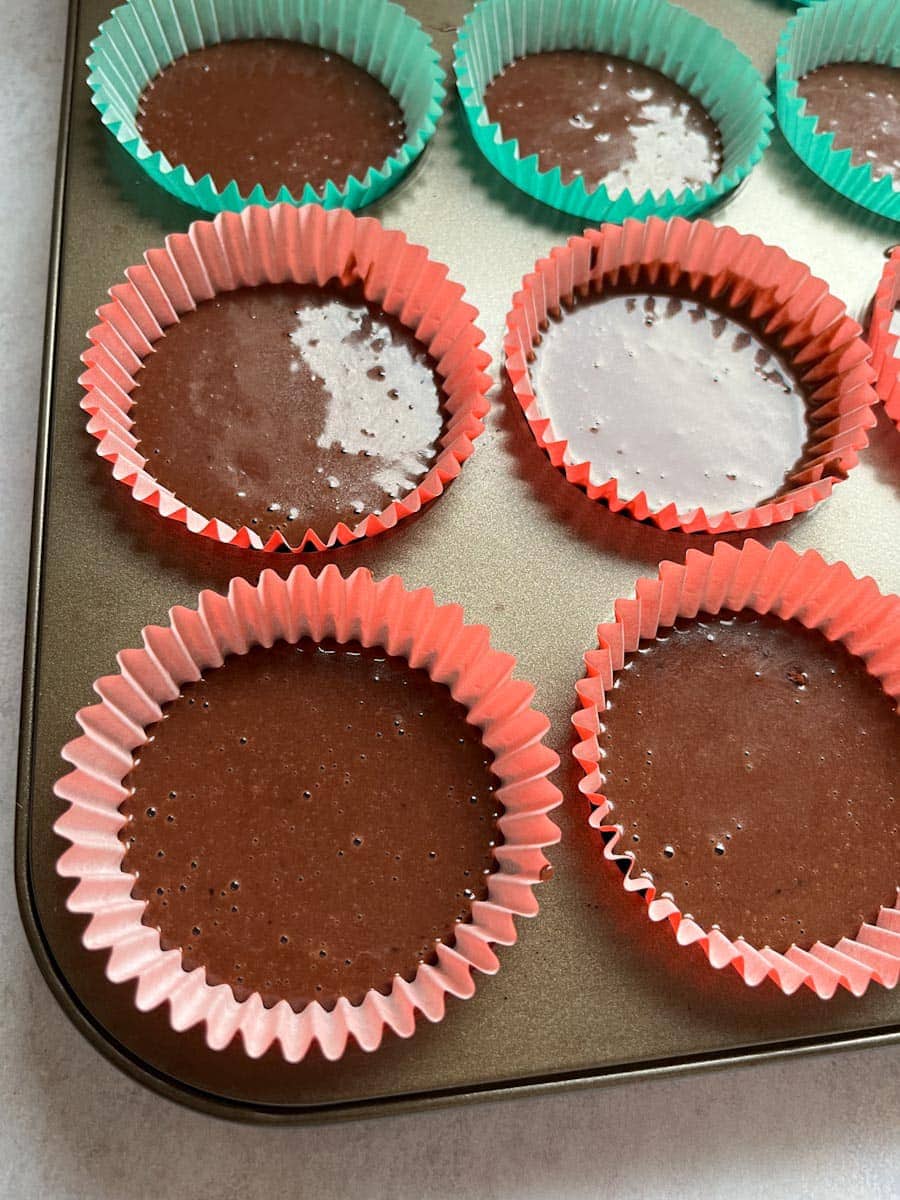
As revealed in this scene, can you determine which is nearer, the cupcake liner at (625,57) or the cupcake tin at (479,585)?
the cupcake tin at (479,585)

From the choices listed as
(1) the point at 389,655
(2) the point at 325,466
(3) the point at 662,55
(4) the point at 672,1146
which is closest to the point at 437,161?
(3) the point at 662,55

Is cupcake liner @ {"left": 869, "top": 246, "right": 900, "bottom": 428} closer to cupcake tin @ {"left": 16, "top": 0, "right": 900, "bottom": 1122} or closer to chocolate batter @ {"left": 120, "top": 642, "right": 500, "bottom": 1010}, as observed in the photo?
cupcake tin @ {"left": 16, "top": 0, "right": 900, "bottom": 1122}

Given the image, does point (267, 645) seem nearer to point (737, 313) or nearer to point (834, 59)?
point (737, 313)

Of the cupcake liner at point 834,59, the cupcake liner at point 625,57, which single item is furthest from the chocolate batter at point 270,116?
the cupcake liner at point 834,59

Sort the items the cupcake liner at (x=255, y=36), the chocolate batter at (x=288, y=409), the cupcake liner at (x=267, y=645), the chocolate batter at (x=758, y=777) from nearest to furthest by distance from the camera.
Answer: the cupcake liner at (x=267, y=645) → the chocolate batter at (x=758, y=777) → the chocolate batter at (x=288, y=409) → the cupcake liner at (x=255, y=36)

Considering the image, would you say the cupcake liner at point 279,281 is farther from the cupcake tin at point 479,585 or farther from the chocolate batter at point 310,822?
the chocolate batter at point 310,822

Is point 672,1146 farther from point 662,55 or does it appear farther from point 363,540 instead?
point 662,55

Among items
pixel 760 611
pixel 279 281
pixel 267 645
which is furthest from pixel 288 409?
pixel 760 611

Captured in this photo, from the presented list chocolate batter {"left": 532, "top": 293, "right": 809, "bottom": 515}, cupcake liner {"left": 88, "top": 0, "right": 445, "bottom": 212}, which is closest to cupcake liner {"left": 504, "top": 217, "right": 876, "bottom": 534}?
chocolate batter {"left": 532, "top": 293, "right": 809, "bottom": 515}
